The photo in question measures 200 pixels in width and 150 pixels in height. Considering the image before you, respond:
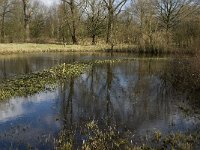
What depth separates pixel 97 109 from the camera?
1315 centimetres

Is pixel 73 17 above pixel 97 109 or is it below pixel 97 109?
above

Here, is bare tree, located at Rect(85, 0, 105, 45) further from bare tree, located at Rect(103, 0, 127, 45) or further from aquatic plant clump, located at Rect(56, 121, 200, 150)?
aquatic plant clump, located at Rect(56, 121, 200, 150)

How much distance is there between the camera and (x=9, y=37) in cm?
5425

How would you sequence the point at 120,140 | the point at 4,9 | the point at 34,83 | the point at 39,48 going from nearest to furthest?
the point at 120,140 → the point at 34,83 → the point at 39,48 → the point at 4,9

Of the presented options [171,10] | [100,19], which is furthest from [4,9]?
[171,10]

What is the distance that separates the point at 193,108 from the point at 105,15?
44354mm

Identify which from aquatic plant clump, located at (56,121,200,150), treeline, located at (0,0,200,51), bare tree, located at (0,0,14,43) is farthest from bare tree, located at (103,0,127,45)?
aquatic plant clump, located at (56,121,200,150)

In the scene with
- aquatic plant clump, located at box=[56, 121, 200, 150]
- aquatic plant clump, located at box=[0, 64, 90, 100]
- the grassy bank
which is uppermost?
the grassy bank

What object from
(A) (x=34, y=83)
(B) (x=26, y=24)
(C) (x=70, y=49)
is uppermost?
(B) (x=26, y=24)

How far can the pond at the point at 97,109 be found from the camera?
10.3 meters

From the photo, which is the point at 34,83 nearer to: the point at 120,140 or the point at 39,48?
the point at 120,140

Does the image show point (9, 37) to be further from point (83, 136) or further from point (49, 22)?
point (83, 136)

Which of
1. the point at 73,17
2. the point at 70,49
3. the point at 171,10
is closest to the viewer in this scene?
the point at 70,49

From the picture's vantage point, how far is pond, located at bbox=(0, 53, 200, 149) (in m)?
10.3
